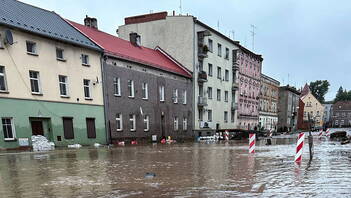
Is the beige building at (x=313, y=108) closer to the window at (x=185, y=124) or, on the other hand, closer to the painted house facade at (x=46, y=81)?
the window at (x=185, y=124)

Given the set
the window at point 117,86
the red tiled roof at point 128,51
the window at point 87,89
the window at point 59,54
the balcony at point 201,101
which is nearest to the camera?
the window at point 59,54

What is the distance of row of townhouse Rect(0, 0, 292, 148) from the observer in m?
17.7

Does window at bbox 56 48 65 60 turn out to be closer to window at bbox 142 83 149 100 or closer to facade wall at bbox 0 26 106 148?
facade wall at bbox 0 26 106 148

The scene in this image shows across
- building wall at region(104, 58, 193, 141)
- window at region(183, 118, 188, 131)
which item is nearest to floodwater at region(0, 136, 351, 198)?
building wall at region(104, 58, 193, 141)

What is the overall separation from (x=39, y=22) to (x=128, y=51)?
9.00 metres

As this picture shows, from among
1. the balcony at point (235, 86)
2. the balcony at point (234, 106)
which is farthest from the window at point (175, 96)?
the balcony at point (235, 86)

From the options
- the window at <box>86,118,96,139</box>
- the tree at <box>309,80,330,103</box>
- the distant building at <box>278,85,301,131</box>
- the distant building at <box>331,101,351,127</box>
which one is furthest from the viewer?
the tree at <box>309,80,330,103</box>

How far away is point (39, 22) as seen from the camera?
20.0 metres

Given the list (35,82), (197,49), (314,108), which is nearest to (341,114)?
(314,108)

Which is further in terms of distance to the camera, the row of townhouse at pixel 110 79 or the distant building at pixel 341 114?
the distant building at pixel 341 114

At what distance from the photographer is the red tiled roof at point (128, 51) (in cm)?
2456

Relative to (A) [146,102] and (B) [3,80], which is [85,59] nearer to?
(B) [3,80]

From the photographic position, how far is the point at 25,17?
19.2 metres

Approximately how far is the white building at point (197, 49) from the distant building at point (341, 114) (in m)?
99.1
